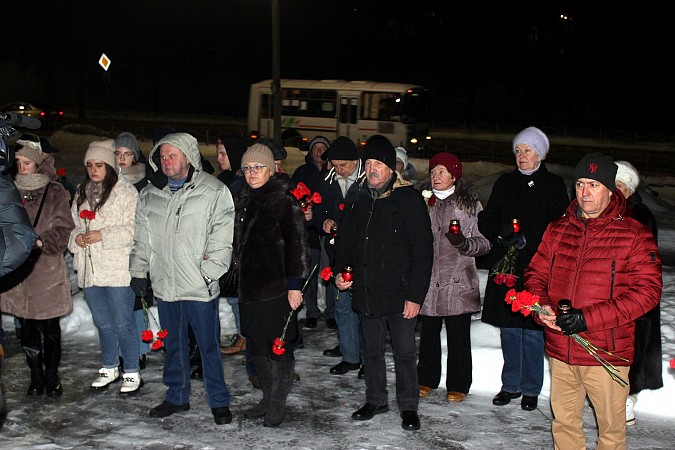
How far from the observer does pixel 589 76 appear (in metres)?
48.3

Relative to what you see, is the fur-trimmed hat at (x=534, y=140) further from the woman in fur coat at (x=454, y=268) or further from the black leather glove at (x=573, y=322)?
the black leather glove at (x=573, y=322)

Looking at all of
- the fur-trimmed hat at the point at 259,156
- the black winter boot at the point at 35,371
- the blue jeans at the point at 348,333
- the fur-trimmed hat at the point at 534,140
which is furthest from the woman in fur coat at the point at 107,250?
the fur-trimmed hat at the point at 534,140

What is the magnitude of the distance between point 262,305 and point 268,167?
1055 millimetres

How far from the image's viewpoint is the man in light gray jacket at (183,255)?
611 cm

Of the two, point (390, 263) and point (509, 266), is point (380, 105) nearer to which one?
point (509, 266)

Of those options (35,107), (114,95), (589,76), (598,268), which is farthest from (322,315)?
(114,95)

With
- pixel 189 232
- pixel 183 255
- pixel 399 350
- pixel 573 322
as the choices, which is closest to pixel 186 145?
pixel 189 232

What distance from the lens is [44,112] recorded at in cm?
3966

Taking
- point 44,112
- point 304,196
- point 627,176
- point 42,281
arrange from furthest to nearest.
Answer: point 44,112 < point 304,196 < point 42,281 < point 627,176

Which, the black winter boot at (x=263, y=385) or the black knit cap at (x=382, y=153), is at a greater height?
the black knit cap at (x=382, y=153)

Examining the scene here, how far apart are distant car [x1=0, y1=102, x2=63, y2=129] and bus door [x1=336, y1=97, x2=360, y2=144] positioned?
1732 centimetres

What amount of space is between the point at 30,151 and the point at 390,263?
3.16m

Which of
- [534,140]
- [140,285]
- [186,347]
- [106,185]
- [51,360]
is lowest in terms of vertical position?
[51,360]

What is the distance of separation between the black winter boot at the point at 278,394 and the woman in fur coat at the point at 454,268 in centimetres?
132
